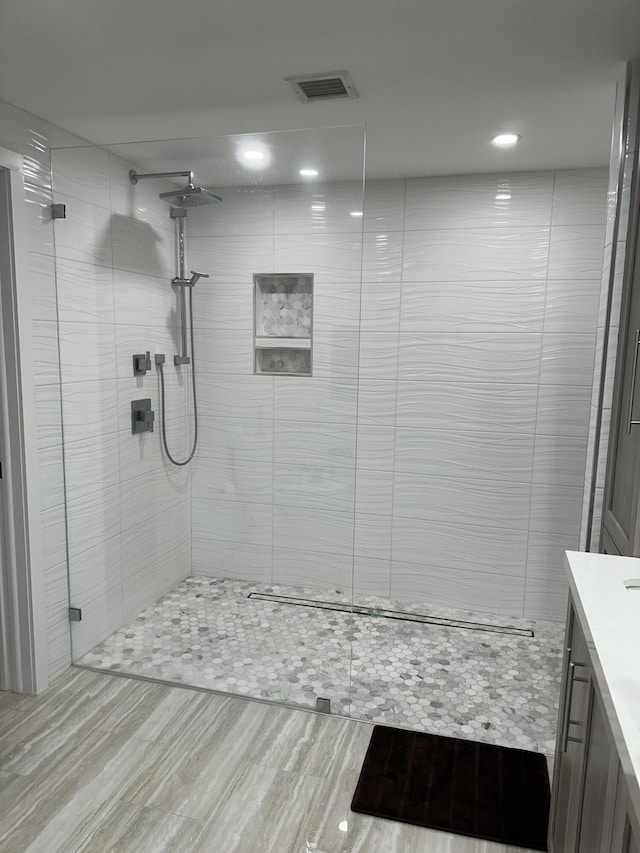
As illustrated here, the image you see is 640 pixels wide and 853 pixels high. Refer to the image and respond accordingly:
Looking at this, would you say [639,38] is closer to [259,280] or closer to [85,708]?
[259,280]

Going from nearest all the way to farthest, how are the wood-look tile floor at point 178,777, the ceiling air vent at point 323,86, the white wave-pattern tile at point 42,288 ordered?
the wood-look tile floor at point 178,777
the ceiling air vent at point 323,86
the white wave-pattern tile at point 42,288

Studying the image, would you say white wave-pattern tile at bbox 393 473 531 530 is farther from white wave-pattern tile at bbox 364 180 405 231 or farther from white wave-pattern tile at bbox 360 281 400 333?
white wave-pattern tile at bbox 364 180 405 231

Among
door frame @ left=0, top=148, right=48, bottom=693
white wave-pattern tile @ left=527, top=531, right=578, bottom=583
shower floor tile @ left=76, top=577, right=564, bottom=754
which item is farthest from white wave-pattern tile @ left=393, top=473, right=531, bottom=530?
door frame @ left=0, top=148, right=48, bottom=693

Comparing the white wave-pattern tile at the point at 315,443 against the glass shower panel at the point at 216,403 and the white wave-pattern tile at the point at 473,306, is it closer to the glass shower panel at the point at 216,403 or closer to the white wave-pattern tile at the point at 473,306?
→ the glass shower panel at the point at 216,403

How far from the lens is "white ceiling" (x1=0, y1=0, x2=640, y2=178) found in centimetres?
167

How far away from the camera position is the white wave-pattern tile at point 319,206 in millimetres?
2289

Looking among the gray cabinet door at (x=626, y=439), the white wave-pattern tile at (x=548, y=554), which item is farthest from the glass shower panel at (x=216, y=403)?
the white wave-pattern tile at (x=548, y=554)

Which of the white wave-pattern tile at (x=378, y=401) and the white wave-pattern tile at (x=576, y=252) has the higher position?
the white wave-pattern tile at (x=576, y=252)

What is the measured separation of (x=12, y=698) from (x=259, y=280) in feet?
6.85

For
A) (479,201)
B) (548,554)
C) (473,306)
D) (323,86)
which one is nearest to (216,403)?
(323,86)

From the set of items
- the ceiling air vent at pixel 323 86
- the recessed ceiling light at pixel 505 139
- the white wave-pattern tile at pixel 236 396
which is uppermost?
the recessed ceiling light at pixel 505 139

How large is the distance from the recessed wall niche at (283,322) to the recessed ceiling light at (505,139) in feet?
3.63

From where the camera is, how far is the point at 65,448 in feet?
8.94

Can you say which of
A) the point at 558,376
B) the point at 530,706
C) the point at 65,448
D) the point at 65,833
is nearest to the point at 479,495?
the point at 558,376
